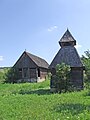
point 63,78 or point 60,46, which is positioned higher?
point 60,46

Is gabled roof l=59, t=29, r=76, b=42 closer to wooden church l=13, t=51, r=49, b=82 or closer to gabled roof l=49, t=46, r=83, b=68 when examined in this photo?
gabled roof l=49, t=46, r=83, b=68

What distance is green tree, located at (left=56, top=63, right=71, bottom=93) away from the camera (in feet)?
97.6

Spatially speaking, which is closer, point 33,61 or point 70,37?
point 70,37

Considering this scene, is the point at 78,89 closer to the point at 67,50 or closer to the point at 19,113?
the point at 67,50

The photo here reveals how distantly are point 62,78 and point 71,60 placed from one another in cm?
358

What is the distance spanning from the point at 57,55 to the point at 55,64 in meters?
1.25

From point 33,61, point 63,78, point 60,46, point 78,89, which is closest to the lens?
point 63,78

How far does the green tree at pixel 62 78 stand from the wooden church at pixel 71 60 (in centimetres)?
167

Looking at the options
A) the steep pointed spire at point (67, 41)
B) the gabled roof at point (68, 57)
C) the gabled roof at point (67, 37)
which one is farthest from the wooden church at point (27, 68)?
the gabled roof at point (68, 57)

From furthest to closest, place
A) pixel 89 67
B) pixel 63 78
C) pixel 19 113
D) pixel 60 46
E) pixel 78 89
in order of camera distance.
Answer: pixel 60 46
pixel 78 89
pixel 63 78
pixel 89 67
pixel 19 113

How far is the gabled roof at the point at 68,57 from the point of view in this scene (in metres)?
32.1

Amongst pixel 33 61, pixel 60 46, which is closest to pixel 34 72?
pixel 33 61

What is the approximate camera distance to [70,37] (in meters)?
34.3

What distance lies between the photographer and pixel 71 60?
32.4 metres
